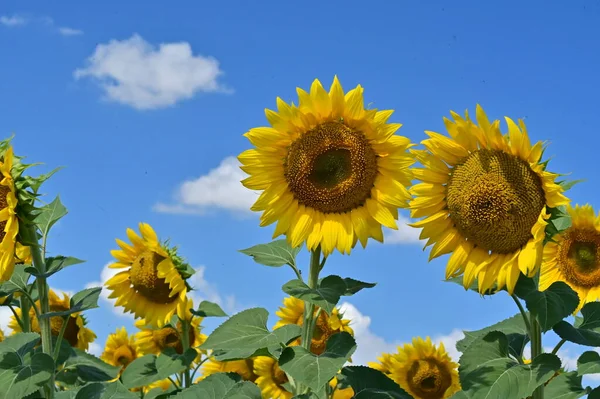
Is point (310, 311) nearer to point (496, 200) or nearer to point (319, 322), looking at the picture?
point (496, 200)

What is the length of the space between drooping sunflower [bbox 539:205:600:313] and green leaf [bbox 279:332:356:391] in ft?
11.2

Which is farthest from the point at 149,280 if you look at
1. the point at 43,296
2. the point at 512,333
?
the point at 512,333

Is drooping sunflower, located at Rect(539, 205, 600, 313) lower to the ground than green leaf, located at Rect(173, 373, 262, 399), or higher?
higher

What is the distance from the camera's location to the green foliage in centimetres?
394

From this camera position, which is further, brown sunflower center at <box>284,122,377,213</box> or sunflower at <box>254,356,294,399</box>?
sunflower at <box>254,356,294,399</box>

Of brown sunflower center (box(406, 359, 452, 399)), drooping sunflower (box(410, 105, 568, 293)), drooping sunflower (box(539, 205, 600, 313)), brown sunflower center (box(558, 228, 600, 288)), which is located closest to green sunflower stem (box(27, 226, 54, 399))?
drooping sunflower (box(410, 105, 568, 293))

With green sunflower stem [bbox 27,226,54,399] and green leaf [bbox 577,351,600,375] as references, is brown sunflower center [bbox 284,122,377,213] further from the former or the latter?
green sunflower stem [bbox 27,226,54,399]

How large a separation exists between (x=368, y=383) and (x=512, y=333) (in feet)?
3.61

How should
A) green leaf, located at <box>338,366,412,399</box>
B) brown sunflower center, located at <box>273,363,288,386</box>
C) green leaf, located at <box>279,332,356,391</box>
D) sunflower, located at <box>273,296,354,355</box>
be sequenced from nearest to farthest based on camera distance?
green leaf, located at <box>279,332,356,391</box> → green leaf, located at <box>338,366,412,399</box> → sunflower, located at <box>273,296,354,355</box> → brown sunflower center, located at <box>273,363,288,386</box>

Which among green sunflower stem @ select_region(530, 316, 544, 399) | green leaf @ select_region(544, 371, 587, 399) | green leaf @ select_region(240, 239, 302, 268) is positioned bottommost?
green leaf @ select_region(544, 371, 587, 399)

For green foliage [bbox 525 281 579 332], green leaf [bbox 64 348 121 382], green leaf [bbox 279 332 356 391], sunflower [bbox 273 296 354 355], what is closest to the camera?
green leaf [bbox 279 332 356 391]

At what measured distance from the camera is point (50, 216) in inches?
215

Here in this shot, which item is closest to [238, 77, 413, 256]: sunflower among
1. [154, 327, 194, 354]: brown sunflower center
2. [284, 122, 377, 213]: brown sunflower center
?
[284, 122, 377, 213]: brown sunflower center

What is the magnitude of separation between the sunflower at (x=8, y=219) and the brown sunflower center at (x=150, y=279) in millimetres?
2189
